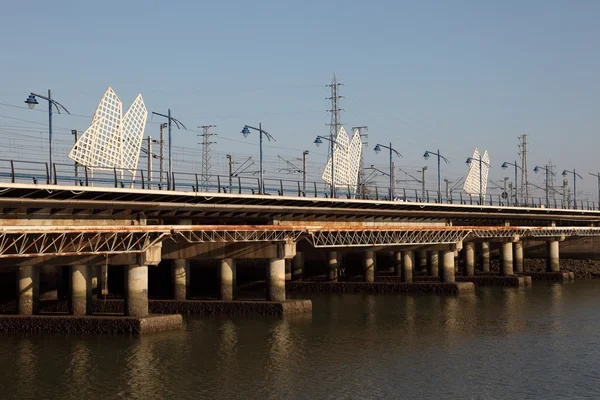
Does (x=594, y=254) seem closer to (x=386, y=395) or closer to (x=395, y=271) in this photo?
(x=395, y=271)

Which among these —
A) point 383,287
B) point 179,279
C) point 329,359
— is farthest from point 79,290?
point 383,287

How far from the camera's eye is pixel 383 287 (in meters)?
94.2

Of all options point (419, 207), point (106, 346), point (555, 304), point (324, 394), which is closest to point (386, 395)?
point (324, 394)

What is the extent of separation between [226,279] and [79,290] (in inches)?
550

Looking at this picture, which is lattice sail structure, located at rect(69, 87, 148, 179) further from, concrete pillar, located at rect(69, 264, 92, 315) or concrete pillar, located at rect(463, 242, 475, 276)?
concrete pillar, located at rect(463, 242, 475, 276)

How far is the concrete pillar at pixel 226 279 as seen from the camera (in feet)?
248

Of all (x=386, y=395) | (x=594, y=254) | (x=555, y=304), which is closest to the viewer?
(x=386, y=395)

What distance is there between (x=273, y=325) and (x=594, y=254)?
268 ft

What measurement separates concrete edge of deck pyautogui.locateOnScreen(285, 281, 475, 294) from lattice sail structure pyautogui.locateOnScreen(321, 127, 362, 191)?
15.0 metres

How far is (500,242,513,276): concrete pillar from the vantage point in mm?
109500

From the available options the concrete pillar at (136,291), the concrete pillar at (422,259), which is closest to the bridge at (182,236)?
the concrete pillar at (136,291)

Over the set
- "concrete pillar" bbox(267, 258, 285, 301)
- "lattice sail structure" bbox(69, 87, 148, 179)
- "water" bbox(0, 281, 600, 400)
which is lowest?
"water" bbox(0, 281, 600, 400)

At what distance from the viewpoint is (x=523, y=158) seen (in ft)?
625

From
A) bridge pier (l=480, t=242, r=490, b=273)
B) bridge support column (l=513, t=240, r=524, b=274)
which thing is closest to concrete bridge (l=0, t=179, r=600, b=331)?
bridge support column (l=513, t=240, r=524, b=274)
